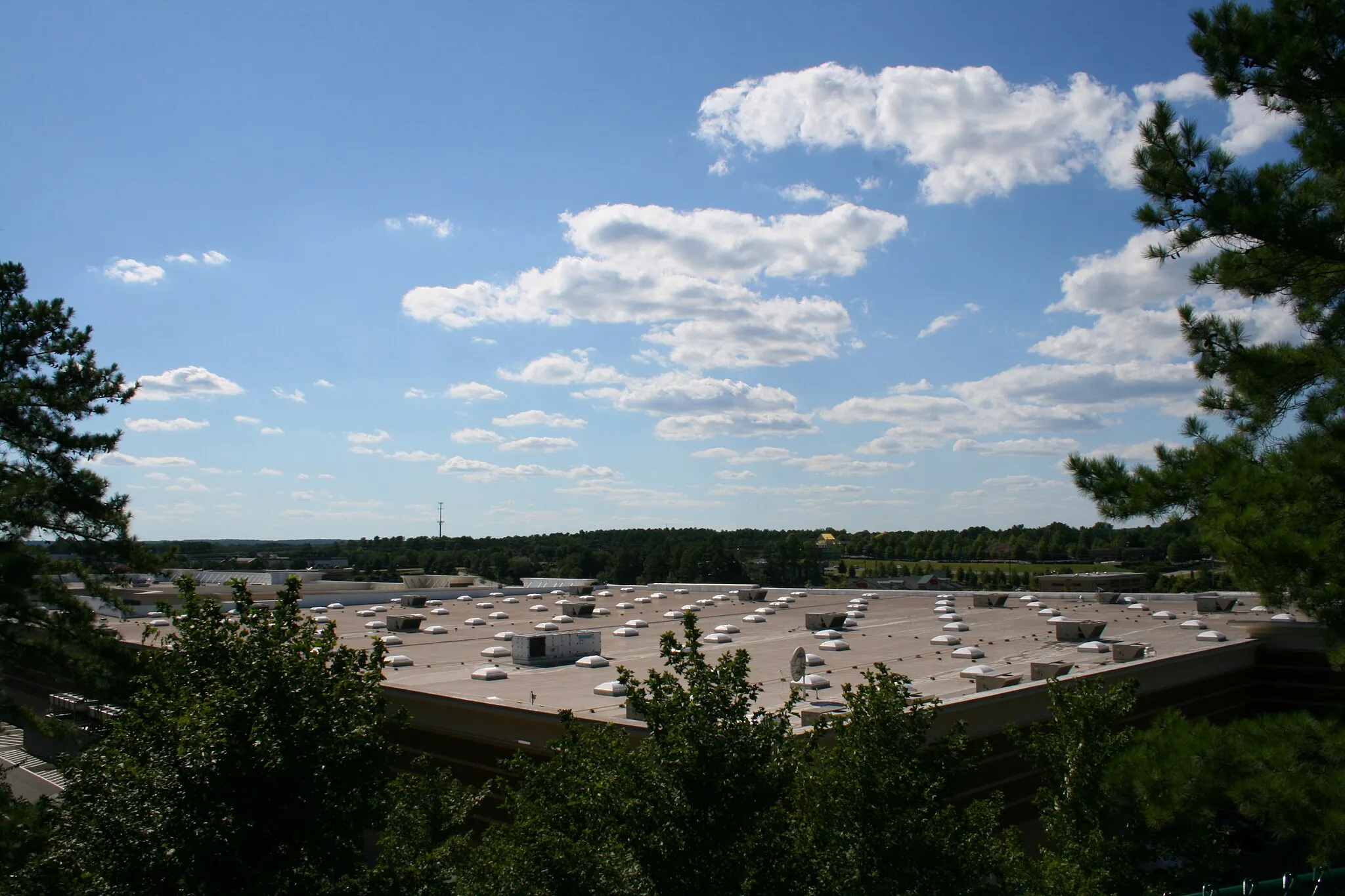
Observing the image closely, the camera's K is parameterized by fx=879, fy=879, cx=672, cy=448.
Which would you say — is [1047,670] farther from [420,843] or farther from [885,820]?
[420,843]

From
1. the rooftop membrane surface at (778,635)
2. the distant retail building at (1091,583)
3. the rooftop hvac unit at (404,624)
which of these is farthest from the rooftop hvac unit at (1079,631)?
the distant retail building at (1091,583)

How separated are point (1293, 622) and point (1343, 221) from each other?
1048 inches

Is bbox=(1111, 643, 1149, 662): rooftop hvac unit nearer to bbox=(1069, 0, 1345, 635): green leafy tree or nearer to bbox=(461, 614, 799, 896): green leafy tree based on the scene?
bbox=(1069, 0, 1345, 635): green leafy tree

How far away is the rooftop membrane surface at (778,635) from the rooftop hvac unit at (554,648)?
0.37 metres

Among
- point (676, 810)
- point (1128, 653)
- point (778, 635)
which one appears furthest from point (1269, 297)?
point (778, 635)

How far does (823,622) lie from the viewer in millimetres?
33281

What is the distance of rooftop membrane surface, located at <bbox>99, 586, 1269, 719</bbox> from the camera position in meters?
21.6

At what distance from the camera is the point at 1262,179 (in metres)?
10.7

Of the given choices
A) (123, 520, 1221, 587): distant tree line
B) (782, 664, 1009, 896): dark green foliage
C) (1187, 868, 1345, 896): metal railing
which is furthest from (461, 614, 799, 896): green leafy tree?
(123, 520, 1221, 587): distant tree line

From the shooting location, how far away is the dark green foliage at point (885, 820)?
8.65m

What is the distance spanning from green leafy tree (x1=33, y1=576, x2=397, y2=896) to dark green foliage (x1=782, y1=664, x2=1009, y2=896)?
434 centimetres

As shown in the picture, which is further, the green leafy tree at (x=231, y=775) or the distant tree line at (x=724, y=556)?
the distant tree line at (x=724, y=556)

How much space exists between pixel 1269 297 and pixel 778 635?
74.1 ft

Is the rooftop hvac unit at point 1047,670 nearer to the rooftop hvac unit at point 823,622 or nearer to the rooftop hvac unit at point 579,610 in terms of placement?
the rooftop hvac unit at point 823,622
